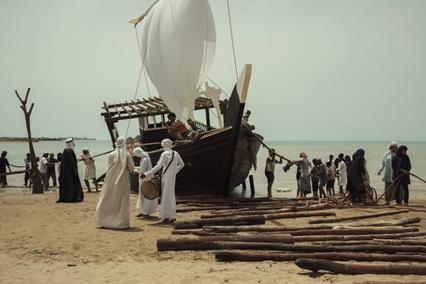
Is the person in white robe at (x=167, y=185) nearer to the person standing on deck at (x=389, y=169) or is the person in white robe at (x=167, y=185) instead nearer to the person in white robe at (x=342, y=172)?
the person standing on deck at (x=389, y=169)

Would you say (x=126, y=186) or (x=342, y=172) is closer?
(x=126, y=186)

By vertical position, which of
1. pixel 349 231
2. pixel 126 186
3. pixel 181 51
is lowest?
pixel 349 231

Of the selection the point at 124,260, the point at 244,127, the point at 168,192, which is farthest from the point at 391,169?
the point at 124,260

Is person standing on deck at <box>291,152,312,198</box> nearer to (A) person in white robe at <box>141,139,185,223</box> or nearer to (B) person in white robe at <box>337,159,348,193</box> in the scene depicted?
(B) person in white robe at <box>337,159,348,193</box>

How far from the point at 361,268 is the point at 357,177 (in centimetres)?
660

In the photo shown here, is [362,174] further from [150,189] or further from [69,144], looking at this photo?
[69,144]

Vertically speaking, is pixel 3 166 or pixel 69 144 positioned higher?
pixel 69 144

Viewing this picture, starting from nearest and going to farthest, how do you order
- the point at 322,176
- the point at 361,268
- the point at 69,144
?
the point at 361,268, the point at 69,144, the point at 322,176

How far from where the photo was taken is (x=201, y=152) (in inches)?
508

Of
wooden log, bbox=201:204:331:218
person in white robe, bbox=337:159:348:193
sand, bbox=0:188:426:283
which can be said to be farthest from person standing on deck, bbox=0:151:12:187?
person in white robe, bbox=337:159:348:193

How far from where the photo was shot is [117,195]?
8250mm

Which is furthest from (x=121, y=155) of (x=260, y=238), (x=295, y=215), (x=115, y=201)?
(x=295, y=215)

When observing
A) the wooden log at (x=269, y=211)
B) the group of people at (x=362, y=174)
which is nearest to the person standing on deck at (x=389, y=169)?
the group of people at (x=362, y=174)

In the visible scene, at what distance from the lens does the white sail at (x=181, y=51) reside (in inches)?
653
